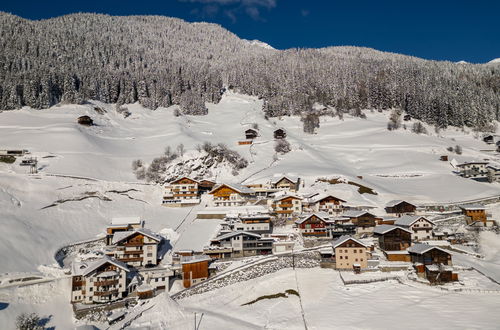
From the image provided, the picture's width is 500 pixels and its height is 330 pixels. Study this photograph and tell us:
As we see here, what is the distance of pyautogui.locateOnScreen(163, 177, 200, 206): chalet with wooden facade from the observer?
59934mm

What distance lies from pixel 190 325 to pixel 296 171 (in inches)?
1728

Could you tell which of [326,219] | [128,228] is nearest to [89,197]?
[128,228]

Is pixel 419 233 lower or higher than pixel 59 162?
lower

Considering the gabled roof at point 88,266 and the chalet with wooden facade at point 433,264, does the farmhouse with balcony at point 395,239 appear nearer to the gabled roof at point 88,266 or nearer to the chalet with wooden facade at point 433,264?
the chalet with wooden facade at point 433,264

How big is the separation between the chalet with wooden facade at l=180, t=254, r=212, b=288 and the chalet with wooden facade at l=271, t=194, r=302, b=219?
18396mm

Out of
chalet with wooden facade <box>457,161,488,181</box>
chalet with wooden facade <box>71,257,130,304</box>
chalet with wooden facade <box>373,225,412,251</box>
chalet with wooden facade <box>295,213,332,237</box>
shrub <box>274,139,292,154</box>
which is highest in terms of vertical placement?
shrub <box>274,139,292,154</box>

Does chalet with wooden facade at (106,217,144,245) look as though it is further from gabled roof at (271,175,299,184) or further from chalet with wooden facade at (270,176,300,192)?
gabled roof at (271,175,299,184)

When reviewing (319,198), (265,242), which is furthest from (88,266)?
(319,198)

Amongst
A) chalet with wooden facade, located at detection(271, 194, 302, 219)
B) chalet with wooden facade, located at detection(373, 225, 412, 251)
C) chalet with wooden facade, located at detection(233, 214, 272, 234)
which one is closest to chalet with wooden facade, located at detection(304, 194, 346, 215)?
chalet with wooden facade, located at detection(271, 194, 302, 219)

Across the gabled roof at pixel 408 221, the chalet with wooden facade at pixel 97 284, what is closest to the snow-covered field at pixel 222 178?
the chalet with wooden facade at pixel 97 284

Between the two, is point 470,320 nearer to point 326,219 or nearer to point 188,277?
point 326,219

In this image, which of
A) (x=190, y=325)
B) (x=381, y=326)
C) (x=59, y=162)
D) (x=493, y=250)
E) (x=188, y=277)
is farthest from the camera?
(x=59, y=162)

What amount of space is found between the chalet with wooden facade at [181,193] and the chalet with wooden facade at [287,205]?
14881 millimetres

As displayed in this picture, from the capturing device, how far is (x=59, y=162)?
6581 centimetres
